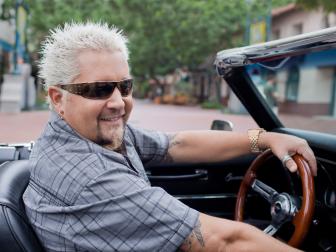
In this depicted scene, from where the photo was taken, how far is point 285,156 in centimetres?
189

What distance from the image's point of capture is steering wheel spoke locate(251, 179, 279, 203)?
2084mm

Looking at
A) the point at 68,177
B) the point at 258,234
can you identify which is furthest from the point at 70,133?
the point at 258,234

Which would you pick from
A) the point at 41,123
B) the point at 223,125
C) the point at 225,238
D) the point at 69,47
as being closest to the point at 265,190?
the point at 223,125

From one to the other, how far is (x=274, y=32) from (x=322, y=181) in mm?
25948

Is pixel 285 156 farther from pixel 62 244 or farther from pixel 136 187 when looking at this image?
pixel 62 244

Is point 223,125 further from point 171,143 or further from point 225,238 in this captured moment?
point 225,238

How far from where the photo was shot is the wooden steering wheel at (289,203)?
1658 millimetres

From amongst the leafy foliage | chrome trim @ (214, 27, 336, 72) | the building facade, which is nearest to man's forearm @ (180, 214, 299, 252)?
chrome trim @ (214, 27, 336, 72)

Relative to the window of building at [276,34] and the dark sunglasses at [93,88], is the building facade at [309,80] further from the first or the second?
the dark sunglasses at [93,88]

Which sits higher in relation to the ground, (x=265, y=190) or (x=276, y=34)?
(x=276, y=34)

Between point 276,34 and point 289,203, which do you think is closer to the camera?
point 289,203

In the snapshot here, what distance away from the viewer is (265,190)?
7.07 feet

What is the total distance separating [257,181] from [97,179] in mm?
1076

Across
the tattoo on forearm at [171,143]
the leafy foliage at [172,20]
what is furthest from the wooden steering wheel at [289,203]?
the leafy foliage at [172,20]
